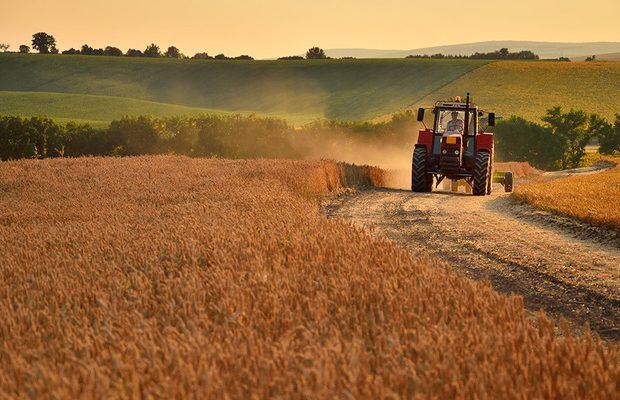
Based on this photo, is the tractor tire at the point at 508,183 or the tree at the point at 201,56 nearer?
the tractor tire at the point at 508,183

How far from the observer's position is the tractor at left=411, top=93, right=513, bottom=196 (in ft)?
74.0

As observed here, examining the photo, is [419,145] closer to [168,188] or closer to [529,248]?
[168,188]

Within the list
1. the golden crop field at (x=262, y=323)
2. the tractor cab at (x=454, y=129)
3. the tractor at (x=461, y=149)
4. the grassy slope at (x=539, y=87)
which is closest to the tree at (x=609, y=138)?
the grassy slope at (x=539, y=87)

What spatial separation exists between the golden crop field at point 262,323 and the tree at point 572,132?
58.5 metres

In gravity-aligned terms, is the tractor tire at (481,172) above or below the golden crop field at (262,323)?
below

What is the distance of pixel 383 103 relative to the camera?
291 feet

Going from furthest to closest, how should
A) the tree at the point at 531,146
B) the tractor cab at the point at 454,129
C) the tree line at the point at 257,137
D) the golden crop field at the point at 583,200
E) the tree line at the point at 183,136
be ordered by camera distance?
the tree at the point at 531,146 → the tree line at the point at 257,137 → the tree line at the point at 183,136 → the tractor cab at the point at 454,129 → the golden crop field at the point at 583,200

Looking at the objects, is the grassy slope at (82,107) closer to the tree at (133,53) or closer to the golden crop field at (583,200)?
the tree at (133,53)

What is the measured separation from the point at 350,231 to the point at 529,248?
4714mm

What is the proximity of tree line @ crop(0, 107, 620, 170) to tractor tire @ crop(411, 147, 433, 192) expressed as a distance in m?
34.7

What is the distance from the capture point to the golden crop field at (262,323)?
3.56 metres

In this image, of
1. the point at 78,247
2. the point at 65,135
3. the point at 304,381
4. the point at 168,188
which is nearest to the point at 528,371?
the point at 304,381

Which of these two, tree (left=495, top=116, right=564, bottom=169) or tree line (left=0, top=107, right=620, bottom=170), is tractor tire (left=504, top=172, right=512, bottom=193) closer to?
tree line (left=0, top=107, right=620, bottom=170)

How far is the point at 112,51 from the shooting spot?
131m
